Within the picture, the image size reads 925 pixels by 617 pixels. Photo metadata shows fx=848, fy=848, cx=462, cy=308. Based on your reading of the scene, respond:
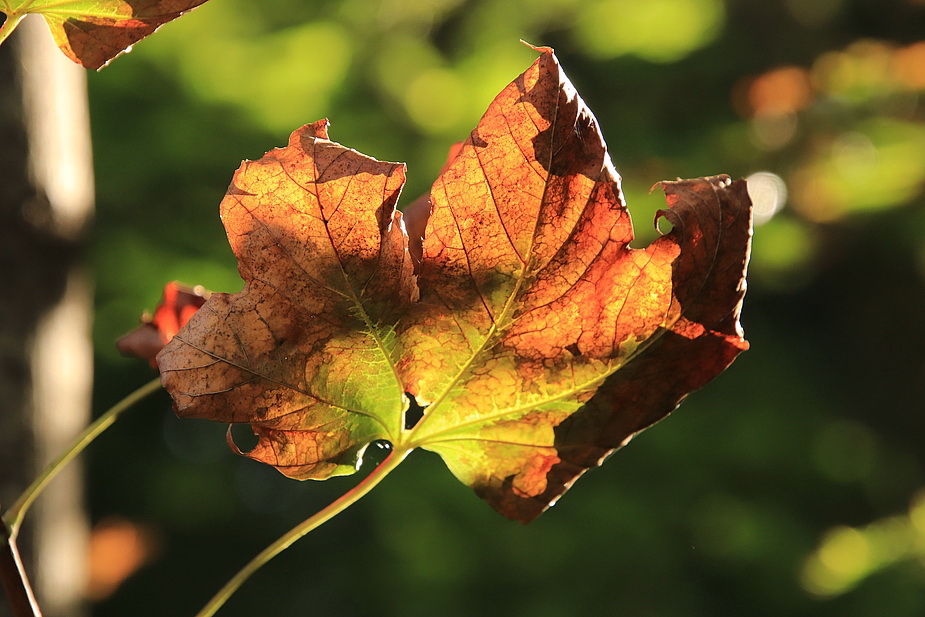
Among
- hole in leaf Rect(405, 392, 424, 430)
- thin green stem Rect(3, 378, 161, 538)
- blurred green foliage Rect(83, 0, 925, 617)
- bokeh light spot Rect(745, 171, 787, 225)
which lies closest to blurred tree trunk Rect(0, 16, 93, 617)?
hole in leaf Rect(405, 392, 424, 430)

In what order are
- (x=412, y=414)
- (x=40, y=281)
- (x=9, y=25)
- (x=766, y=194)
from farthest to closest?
1. (x=766, y=194)
2. (x=40, y=281)
3. (x=412, y=414)
4. (x=9, y=25)

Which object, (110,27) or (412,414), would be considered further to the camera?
(412,414)

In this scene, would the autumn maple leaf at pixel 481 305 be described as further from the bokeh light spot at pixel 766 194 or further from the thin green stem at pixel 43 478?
the bokeh light spot at pixel 766 194

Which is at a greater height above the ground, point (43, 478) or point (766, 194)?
point (43, 478)

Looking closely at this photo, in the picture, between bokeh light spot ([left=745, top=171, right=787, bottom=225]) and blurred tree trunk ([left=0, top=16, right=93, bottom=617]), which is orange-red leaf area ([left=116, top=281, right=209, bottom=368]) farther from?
→ bokeh light spot ([left=745, top=171, right=787, bottom=225])

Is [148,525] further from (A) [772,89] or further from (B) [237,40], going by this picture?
(A) [772,89]

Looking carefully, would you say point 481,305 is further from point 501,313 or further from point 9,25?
point 9,25

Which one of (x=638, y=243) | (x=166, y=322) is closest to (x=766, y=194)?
(x=638, y=243)

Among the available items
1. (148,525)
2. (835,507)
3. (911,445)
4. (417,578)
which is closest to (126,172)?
(148,525)
